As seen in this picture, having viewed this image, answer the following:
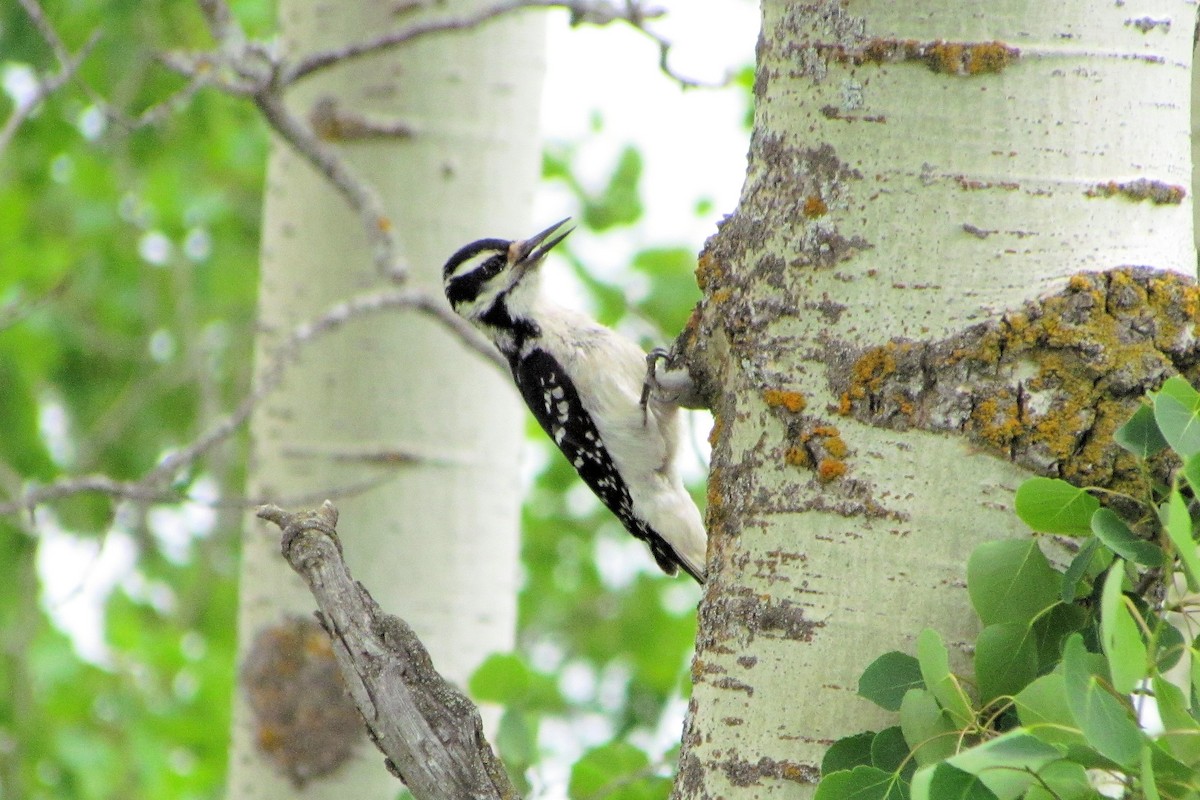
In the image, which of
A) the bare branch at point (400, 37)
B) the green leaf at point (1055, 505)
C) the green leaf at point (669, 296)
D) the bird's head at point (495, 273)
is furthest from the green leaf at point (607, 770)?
the green leaf at point (669, 296)

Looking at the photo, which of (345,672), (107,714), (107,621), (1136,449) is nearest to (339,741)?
(345,672)

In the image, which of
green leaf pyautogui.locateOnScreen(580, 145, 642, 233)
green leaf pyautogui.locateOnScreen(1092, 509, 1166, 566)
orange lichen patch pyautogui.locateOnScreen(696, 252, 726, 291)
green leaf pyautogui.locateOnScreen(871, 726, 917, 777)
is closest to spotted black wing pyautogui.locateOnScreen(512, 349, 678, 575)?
green leaf pyautogui.locateOnScreen(580, 145, 642, 233)

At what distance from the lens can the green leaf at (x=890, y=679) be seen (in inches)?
55.7

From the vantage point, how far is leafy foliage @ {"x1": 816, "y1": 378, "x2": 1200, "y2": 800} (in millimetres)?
1147

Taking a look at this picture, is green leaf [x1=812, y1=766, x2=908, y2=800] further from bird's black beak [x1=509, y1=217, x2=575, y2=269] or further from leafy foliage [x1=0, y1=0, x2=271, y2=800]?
leafy foliage [x1=0, y1=0, x2=271, y2=800]

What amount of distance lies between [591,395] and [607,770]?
128 centimetres

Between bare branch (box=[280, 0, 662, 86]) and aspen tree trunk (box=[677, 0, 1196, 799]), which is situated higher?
bare branch (box=[280, 0, 662, 86])

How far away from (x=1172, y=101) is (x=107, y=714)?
5246mm

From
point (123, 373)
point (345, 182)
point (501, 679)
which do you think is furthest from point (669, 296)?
point (123, 373)

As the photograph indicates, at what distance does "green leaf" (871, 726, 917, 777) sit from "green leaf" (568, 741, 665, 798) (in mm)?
987

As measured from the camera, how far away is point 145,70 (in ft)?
16.6

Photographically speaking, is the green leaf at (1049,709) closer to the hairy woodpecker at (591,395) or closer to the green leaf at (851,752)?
the green leaf at (851,752)

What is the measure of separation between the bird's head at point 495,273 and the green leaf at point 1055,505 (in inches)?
85.2

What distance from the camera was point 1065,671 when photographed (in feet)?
3.89
